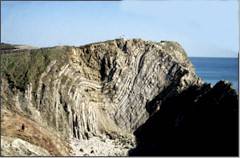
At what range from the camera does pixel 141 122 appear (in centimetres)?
4659

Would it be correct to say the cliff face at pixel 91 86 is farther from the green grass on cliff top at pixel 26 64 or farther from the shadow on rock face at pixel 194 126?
the shadow on rock face at pixel 194 126

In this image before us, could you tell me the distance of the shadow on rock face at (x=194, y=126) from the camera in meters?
35.8

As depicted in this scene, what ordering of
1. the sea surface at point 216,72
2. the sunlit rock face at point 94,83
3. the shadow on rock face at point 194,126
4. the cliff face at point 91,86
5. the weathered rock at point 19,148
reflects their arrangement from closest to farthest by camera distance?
the weathered rock at point 19,148 < the shadow on rock face at point 194,126 < the cliff face at point 91,86 < the sunlit rock face at point 94,83 < the sea surface at point 216,72

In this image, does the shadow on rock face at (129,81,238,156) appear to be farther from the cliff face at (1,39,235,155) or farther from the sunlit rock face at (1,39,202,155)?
the sunlit rock face at (1,39,202,155)

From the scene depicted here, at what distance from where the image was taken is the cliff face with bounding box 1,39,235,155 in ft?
140

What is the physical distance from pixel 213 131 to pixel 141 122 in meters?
10.1

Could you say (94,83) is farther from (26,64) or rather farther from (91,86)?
(26,64)

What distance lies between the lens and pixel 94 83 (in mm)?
47500

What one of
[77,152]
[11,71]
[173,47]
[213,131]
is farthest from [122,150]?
[173,47]

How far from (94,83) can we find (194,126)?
10175mm

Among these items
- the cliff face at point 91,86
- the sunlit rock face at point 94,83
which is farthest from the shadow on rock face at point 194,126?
the sunlit rock face at point 94,83

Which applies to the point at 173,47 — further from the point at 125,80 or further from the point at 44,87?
the point at 44,87

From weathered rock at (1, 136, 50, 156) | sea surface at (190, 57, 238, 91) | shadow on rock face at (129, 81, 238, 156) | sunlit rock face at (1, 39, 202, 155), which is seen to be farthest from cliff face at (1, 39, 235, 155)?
sea surface at (190, 57, 238, 91)

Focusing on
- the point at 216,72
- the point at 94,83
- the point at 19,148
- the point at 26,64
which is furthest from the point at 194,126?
the point at 216,72
